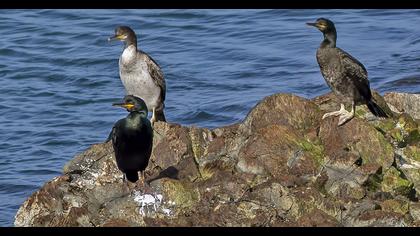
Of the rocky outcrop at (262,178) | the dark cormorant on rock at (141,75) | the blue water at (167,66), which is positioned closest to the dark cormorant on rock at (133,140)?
the rocky outcrop at (262,178)

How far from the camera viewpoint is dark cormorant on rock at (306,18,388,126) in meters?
11.8

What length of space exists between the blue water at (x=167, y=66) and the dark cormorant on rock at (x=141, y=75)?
7.22 feet

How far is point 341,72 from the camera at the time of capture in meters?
12.3

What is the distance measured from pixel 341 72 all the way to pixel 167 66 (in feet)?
29.9

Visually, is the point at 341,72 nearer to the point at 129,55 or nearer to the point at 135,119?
the point at 129,55

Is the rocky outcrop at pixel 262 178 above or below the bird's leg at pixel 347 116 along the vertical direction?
below

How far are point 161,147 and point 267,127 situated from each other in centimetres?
115

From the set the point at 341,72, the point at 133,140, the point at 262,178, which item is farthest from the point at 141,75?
the point at 262,178

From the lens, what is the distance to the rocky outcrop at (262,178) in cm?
965

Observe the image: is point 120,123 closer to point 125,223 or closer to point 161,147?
point 161,147

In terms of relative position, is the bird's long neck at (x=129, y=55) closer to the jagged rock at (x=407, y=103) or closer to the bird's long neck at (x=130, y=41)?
the bird's long neck at (x=130, y=41)

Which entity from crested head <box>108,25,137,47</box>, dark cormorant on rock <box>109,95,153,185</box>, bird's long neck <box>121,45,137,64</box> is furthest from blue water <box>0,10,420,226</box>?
dark cormorant on rock <box>109,95,153,185</box>

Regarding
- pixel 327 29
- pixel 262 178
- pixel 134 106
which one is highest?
pixel 327 29

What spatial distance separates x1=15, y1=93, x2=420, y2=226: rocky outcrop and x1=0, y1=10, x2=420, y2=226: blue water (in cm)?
364
